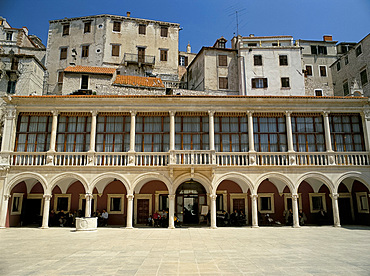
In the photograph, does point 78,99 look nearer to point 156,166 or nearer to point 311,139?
point 156,166

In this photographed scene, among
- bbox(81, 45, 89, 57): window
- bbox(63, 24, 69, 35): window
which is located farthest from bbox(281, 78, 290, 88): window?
bbox(63, 24, 69, 35): window

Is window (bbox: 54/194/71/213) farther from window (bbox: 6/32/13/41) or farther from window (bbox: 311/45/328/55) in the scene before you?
window (bbox: 311/45/328/55)

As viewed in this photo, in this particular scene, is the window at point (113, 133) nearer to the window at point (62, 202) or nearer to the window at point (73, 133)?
the window at point (73, 133)

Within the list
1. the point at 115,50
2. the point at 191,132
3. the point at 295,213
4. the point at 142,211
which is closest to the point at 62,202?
the point at 142,211

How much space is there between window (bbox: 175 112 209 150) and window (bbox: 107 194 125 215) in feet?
20.1

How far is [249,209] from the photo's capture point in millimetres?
24000

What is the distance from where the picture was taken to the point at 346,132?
2317 centimetres

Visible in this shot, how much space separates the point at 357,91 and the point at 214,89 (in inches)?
580

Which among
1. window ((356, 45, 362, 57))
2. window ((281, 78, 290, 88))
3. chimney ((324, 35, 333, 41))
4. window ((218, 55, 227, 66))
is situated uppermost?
chimney ((324, 35, 333, 41))

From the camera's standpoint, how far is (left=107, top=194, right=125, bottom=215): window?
23906 mm

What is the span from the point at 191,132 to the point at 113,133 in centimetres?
582

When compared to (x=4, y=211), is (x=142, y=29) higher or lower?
higher

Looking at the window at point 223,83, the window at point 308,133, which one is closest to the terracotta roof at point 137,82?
the window at point 223,83

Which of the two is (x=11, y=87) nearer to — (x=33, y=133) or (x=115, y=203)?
(x=33, y=133)
